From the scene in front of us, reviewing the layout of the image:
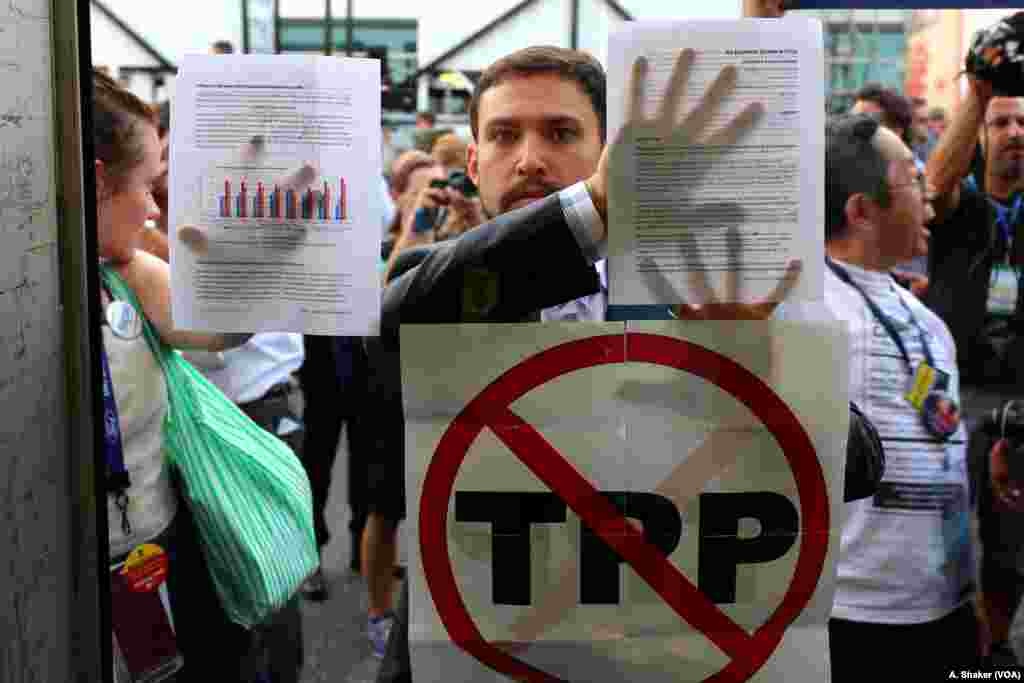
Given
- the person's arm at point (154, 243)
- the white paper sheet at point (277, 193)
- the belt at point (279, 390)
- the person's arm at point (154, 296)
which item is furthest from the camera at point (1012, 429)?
the belt at point (279, 390)

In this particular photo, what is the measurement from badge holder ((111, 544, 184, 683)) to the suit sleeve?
2.46 ft

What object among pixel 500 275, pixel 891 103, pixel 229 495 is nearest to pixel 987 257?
pixel 500 275

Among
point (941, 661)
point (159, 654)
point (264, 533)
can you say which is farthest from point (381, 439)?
point (941, 661)

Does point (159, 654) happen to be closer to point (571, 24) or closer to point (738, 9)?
point (571, 24)

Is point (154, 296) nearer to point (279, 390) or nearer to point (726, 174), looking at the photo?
point (726, 174)

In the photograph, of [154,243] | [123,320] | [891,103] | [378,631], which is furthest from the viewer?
[378,631]

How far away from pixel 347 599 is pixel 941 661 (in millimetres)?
3099

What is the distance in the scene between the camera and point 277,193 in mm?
1443

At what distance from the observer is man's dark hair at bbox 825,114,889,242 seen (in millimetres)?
2123

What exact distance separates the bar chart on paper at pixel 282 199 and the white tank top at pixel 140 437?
796 millimetres

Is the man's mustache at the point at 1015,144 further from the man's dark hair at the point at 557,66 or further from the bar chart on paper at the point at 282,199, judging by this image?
the bar chart on paper at the point at 282,199

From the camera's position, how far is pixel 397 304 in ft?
4.76

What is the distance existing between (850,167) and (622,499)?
0.96 meters

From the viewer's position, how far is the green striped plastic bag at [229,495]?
2201 mm
